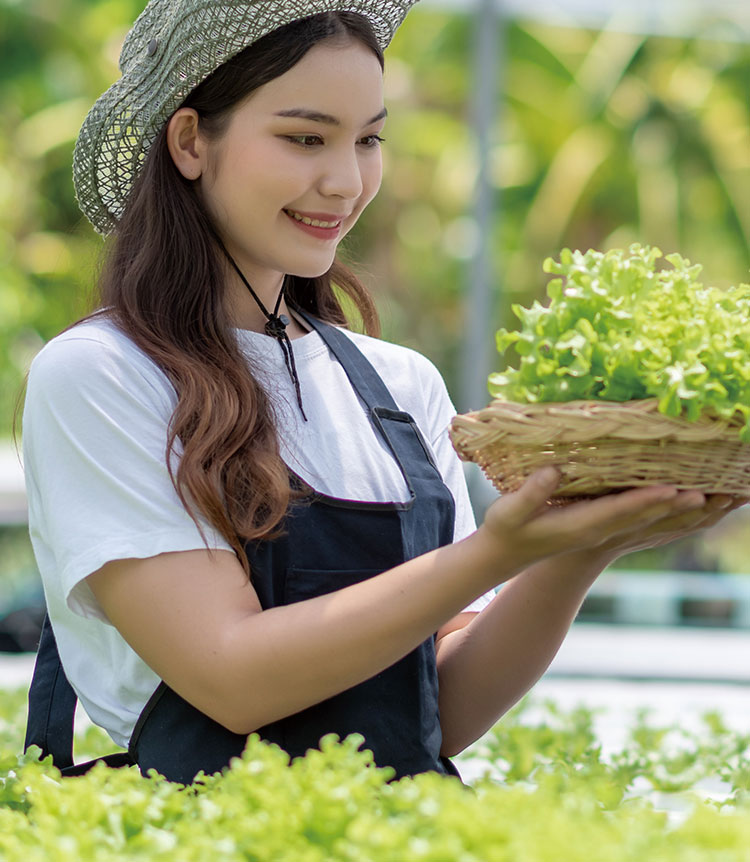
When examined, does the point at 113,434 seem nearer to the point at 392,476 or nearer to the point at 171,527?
the point at 171,527

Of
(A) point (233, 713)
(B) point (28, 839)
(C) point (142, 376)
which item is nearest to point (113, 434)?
(C) point (142, 376)

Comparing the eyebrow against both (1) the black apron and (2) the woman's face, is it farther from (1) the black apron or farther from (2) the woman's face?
(1) the black apron

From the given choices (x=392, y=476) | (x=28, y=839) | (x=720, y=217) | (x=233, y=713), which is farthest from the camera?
(x=720, y=217)

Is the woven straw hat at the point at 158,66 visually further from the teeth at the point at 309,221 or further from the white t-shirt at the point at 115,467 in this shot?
the white t-shirt at the point at 115,467

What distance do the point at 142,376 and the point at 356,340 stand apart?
0.60 m

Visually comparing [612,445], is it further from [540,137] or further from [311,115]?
[540,137]

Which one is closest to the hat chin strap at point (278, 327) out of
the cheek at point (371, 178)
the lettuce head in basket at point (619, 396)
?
the cheek at point (371, 178)

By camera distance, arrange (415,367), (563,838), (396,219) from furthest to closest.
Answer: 1. (396,219)
2. (415,367)
3. (563,838)

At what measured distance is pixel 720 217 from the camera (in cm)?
1819

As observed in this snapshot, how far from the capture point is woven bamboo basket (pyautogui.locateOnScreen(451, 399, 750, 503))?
1.50m

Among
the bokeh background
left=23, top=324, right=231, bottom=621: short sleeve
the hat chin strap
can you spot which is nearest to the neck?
the hat chin strap

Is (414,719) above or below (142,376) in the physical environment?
below

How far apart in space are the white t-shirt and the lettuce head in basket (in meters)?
0.41

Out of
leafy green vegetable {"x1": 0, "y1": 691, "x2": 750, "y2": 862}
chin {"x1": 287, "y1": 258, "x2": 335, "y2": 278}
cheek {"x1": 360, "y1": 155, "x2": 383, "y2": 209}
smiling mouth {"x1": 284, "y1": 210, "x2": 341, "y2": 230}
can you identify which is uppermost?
cheek {"x1": 360, "y1": 155, "x2": 383, "y2": 209}
